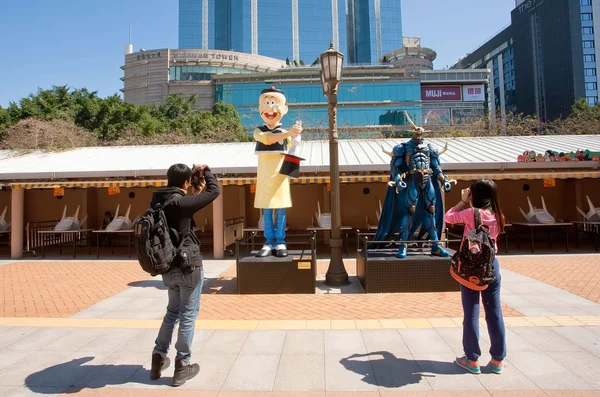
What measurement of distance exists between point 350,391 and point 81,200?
13.2m

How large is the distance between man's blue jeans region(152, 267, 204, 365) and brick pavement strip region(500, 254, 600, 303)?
5.84 meters

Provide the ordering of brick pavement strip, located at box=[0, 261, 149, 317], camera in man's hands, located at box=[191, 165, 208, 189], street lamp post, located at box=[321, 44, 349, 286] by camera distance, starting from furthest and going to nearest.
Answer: street lamp post, located at box=[321, 44, 349, 286] → brick pavement strip, located at box=[0, 261, 149, 317] → camera in man's hands, located at box=[191, 165, 208, 189]

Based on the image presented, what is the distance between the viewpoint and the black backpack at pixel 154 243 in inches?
115

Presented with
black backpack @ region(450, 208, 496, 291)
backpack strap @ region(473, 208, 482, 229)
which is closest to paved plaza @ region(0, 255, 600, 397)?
black backpack @ region(450, 208, 496, 291)

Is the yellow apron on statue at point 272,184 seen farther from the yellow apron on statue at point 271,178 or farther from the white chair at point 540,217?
the white chair at point 540,217

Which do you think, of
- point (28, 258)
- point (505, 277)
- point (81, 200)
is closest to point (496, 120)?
point (505, 277)

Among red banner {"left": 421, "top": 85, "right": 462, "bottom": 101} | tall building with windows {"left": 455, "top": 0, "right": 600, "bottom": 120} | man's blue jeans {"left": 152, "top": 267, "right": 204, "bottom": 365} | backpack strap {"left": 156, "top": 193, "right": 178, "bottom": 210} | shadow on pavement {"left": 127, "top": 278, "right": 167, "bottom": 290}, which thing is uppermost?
tall building with windows {"left": 455, "top": 0, "right": 600, "bottom": 120}

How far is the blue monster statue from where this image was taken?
6555 mm

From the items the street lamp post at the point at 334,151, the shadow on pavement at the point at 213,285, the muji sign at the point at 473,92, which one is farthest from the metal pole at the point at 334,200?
the muji sign at the point at 473,92

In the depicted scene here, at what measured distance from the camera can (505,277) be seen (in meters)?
7.36

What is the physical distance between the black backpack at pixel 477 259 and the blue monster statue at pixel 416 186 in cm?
320

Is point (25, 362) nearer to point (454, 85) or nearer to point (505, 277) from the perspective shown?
point (505, 277)

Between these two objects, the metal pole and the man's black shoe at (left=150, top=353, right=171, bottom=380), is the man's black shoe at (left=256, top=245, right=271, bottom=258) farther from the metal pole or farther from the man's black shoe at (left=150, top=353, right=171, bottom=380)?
the man's black shoe at (left=150, top=353, right=171, bottom=380)

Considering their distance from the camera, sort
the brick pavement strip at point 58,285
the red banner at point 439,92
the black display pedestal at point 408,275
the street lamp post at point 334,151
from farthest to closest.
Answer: the red banner at point 439,92
the street lamp post at point 334,151
the black display pedestal at point 408,275
the brick pavement strip at point 58,285
